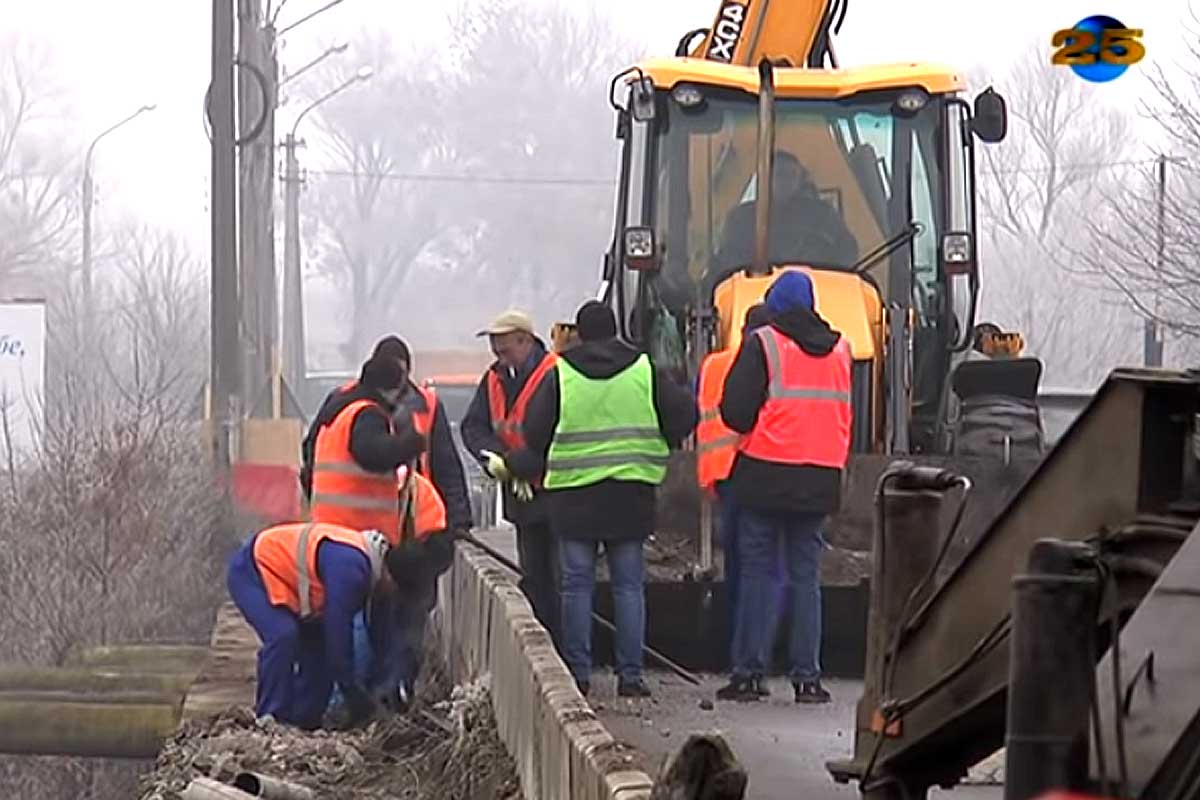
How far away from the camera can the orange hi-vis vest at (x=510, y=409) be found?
10577mm

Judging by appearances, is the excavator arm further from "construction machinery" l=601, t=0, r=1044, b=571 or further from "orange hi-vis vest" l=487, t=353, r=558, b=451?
"orange hi-vis vest" l=487, t=353, r=558, b=451

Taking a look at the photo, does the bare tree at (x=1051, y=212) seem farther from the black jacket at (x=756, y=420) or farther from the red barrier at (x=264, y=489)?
the black jacket at (x=756, y=420)

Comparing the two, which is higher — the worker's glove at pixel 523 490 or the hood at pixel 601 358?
the hood at pixel 601 358

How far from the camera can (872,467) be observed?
1120 cm

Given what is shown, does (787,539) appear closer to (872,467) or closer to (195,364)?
(872,467)

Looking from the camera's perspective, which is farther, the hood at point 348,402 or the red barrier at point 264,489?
the red barrier at point 264,489

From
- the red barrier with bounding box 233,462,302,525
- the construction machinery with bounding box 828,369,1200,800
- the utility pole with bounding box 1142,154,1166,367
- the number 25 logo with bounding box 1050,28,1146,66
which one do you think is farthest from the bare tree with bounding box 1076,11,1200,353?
the construction machinery with bounding box 828,369,1200,800

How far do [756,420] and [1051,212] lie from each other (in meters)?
38.7

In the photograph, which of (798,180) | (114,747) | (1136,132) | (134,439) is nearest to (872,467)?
(798,180)

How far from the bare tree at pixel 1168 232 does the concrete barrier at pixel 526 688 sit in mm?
13157

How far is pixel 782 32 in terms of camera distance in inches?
556

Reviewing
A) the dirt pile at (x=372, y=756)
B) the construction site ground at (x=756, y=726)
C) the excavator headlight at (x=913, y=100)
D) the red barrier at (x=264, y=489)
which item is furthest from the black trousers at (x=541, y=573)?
the red barrier at (x=264, y=489)

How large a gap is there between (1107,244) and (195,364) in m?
13.8

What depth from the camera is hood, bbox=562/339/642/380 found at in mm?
9859
